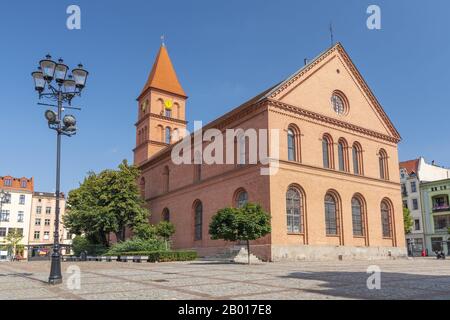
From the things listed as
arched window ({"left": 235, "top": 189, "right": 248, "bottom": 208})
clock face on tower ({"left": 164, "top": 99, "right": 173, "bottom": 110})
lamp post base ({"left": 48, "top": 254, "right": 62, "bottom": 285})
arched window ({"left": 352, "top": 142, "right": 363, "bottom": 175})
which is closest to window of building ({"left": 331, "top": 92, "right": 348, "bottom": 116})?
arched window ({"left": 352, "top": 142, "right": 363, "bottom": 175})

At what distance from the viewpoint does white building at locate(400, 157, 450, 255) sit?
5958 centimetres

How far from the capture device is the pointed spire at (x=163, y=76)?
55.3m

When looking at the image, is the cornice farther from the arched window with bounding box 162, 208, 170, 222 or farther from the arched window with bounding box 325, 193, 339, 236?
the arched window with bounding box 162, 208, 170, 222

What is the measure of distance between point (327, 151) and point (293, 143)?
4067 mm

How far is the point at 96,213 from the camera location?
36.8 metres

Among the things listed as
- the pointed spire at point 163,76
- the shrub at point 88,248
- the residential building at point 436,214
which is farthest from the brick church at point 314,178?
the residential building at point 436,214

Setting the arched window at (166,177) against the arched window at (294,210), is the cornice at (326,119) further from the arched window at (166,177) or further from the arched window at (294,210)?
the arched window at (166,177)

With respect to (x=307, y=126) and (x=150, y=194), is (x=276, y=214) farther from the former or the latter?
(x=150, y=194)

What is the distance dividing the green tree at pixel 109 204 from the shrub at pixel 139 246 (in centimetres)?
362

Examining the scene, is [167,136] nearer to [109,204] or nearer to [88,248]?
[109,204]

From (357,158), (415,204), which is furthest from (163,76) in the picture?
(415,204)

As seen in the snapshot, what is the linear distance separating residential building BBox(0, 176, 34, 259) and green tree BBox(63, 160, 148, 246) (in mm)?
43687

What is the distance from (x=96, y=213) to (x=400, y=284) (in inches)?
1190

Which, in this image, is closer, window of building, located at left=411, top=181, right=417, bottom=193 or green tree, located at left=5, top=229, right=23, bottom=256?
window of building, located at left=411, top=181, right=417, bottom=193
